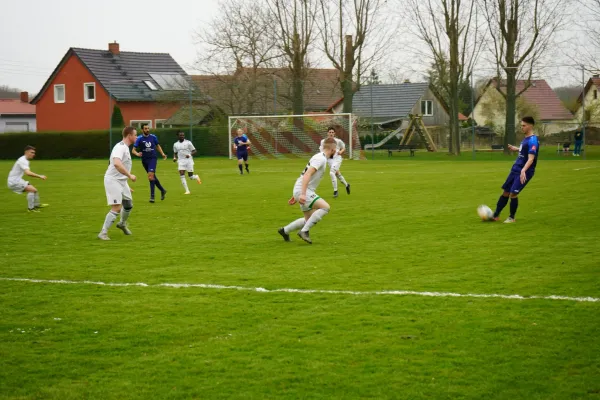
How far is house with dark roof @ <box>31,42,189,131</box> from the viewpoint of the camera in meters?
60.2

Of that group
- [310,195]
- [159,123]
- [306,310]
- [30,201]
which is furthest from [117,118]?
[306,310]

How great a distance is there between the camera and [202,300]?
8.32 m

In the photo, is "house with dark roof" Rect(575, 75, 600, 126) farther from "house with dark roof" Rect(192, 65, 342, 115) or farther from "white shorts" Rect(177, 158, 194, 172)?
"white shorts" Rect(177, 158, 194, 172)

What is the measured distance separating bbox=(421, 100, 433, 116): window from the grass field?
55535mm

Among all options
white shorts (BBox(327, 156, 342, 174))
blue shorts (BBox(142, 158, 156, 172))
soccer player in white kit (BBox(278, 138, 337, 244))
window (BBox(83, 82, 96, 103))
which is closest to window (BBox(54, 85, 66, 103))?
window (BBox(83, 82, 96, 103))

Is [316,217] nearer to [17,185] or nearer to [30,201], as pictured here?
[30,201]

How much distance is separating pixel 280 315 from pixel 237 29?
4577 centimetres

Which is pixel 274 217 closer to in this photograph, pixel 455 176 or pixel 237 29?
pixel 455 176

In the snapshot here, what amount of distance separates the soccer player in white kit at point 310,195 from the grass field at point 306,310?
1.23 feet

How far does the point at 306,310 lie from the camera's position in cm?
777

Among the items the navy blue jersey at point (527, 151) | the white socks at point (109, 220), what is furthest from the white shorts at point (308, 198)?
the navy blue jersey at point (527, 151)

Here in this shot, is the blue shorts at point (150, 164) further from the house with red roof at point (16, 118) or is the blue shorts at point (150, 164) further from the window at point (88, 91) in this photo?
the house with red roof at point (16, 118)

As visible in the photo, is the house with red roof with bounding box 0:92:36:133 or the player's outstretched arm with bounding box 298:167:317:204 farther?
the house with red roof with bounding box 0:92:36:133

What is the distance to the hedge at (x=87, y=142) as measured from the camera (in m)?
47.9
